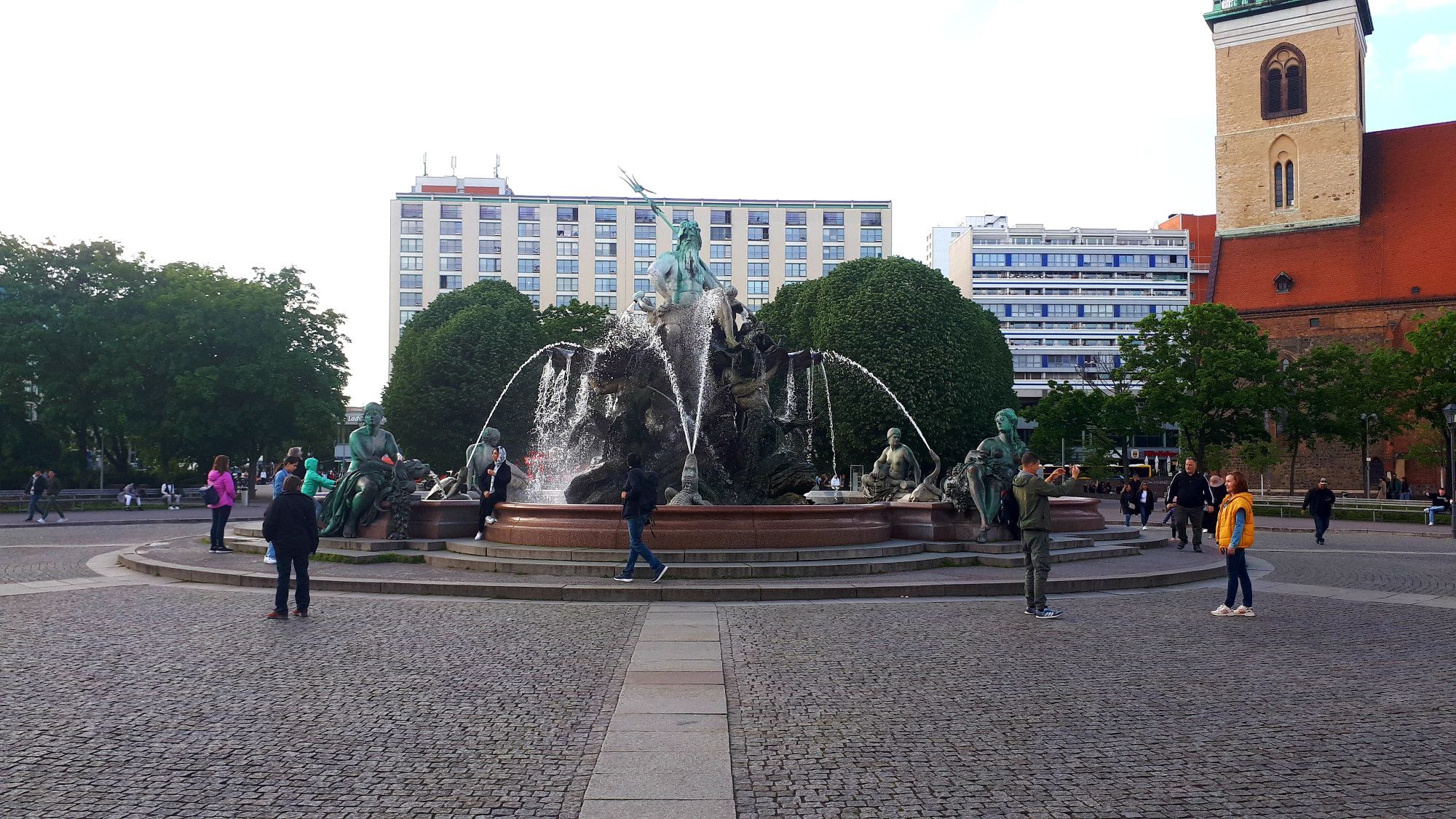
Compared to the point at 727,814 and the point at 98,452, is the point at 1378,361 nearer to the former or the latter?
the point at 727,814

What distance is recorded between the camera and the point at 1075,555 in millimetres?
16422

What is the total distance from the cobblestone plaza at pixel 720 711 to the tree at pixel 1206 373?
4090 centimetres

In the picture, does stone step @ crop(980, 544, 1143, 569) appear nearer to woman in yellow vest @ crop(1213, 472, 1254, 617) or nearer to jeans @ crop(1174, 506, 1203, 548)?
jeans @ crop(1174, 506, 1203, 548)

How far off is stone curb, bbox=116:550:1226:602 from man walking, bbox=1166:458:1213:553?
5.68m

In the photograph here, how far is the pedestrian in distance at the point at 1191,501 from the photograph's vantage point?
18.3 metres

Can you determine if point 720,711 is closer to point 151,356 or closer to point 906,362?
point 906,362

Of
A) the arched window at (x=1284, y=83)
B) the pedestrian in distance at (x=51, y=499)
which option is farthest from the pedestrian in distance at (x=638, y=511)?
the arched window at (x=1284, y=83)

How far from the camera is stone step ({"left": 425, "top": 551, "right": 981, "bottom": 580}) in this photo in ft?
43.5

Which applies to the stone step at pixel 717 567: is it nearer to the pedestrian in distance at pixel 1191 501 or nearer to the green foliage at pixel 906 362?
the pedestrian in distance at pixel 1191 501

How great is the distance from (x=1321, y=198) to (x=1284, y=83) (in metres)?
8.06

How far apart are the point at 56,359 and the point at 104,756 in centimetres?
4806

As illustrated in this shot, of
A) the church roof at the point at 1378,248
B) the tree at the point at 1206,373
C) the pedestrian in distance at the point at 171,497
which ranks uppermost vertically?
the church roof at the point at 1378,248

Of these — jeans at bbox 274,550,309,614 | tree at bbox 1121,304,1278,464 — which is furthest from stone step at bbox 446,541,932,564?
tree at bbox 1121,304,1278,464

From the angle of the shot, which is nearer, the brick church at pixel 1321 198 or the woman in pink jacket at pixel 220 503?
the woman in pink jacket at pixel 220 503
